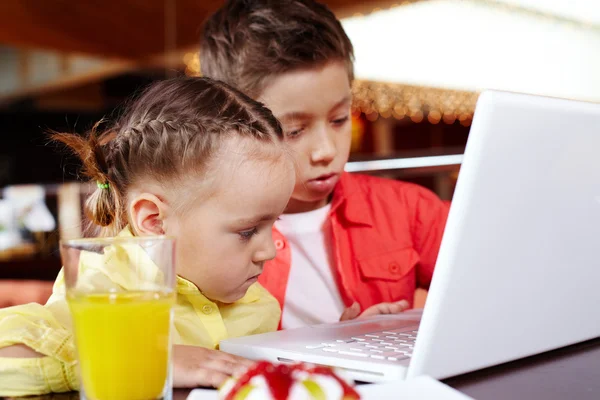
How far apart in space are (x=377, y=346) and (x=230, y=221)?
0.24m

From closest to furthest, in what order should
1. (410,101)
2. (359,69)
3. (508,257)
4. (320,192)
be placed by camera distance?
(508,257)
(320,192)
(359,69)
(410,101)

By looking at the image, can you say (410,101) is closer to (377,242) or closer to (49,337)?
(377,242)

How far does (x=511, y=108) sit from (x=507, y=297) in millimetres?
185

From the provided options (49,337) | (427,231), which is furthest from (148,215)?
(427,231)

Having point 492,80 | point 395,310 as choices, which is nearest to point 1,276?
point 395,310

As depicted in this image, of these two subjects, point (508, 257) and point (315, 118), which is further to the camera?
point (315, 118)

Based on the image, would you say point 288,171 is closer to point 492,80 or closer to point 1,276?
point 1,276

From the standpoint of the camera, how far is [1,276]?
10.2ft

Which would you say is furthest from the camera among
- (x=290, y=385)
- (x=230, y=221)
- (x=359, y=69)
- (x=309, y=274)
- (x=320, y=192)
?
(x=359, y=69)

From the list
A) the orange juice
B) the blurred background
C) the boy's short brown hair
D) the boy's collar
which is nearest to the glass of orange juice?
the orange juice

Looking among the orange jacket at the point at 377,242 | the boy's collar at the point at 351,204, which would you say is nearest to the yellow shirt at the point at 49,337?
the orange jacket at the point at 377,242

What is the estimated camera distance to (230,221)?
0.87 meters

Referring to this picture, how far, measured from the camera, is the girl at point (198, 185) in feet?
2.88

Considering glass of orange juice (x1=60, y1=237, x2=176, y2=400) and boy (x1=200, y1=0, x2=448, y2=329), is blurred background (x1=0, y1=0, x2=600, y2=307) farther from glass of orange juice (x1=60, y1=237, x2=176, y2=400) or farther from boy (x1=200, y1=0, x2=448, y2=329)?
glass of orange juice (x1=60, y1=237, x2=176, y2=400)
